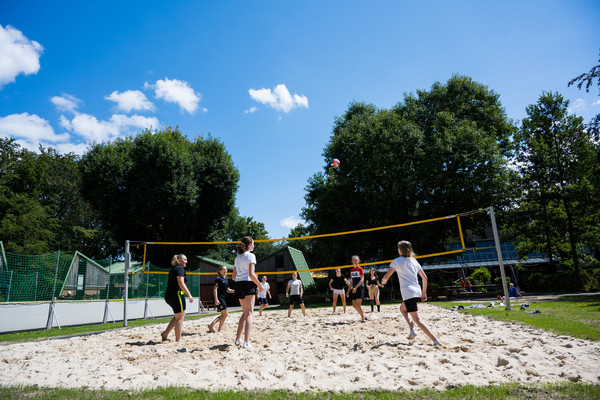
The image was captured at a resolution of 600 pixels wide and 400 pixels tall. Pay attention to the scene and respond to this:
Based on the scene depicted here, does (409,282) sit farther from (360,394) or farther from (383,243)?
(383,243)

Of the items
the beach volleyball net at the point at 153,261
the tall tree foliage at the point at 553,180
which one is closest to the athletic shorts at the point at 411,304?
the beach volleyball net at the point at 153,261

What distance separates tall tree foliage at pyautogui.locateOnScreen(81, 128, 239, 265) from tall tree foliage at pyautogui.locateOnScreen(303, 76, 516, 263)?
754cm

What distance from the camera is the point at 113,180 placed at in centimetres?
2036

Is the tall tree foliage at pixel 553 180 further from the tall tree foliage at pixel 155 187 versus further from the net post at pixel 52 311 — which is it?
the net post at pixel 52 311

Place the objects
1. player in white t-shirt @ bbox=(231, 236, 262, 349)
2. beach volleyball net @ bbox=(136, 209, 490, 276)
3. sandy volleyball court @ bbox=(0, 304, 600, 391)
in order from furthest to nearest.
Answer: beach volleyball net @ bbox=(136, 209, 490, 276), player in white t-shirt @ bbox=(231, 236, 262, 349), sandy volleyball court @ bbox=(0, 304, 600, 391)

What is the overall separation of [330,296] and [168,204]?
12.4 meters

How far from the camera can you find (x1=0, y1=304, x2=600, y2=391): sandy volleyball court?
332 centimetres

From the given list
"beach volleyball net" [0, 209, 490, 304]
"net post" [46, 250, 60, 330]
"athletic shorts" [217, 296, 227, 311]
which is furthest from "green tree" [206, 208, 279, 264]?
"athletic shorts" [217, 296, 227, 311]

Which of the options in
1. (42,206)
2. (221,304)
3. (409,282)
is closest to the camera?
(409,282)

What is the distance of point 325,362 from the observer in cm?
404

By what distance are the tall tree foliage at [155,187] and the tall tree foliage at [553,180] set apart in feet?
67.0

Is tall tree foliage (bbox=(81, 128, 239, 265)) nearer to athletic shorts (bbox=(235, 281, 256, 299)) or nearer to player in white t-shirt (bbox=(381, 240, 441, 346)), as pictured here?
athletic shorts (bbox=(235, 281, 256, 299))

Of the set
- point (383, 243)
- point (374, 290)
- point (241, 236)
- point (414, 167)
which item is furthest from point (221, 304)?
point (241, 236)

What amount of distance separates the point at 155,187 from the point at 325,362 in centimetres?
1859
